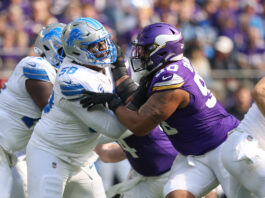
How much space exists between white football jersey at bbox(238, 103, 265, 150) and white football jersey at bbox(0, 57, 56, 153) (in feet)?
5.39

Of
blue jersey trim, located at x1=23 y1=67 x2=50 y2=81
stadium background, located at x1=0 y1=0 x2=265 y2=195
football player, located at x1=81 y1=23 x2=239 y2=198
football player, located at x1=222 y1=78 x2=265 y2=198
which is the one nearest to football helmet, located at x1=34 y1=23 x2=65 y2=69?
blue jersey trim, located at x1=23 y1=67 x2=50 y2=81

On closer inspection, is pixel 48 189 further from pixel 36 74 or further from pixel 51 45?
pixel 51 45

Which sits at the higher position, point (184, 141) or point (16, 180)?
point (184, 141)

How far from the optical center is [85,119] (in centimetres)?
441

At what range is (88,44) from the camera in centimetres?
453

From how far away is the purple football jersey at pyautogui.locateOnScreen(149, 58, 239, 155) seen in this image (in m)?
4.40

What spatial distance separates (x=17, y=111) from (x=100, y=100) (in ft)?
3.71

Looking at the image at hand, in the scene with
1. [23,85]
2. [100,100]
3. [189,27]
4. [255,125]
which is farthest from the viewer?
[189,27]

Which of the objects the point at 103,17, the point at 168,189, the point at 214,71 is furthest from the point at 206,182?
the point at 103,17

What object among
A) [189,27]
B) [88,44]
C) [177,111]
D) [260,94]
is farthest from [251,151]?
[189,27]

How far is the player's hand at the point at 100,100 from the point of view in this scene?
169 inches

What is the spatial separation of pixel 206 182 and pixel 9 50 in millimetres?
5600

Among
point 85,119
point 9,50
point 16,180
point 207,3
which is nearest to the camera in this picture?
point 85,119

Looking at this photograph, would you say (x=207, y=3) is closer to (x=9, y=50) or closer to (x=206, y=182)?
(x=9, y=50)
